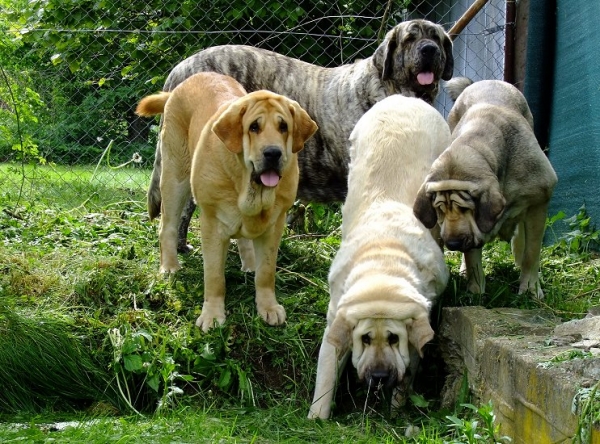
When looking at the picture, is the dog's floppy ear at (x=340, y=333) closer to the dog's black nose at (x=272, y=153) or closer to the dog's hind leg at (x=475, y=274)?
the dog's black nose at (x=272, y=153)

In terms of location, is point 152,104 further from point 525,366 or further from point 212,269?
point 525,366

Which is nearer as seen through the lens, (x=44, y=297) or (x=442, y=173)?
(x=442, y=173)

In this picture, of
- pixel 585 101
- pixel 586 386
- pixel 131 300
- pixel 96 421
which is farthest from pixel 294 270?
pixel 586 386

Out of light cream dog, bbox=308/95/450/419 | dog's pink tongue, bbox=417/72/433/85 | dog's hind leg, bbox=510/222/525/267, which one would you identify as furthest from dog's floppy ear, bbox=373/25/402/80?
dog's hind leg, bbox=510/222/525/267

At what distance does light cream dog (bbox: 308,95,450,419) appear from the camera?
395cm

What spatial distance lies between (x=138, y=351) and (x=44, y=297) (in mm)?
851

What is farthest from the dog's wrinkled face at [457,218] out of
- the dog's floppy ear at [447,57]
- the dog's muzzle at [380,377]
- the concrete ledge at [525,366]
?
the dog's floppy ear at [447,57]

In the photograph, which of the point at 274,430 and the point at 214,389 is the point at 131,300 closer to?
the point at 214,389

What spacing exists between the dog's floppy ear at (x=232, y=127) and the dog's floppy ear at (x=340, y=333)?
4.29 ft

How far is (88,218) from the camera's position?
23.5 feet

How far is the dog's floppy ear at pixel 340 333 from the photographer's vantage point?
3.99 meters

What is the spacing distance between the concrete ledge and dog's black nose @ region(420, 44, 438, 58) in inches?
97.8

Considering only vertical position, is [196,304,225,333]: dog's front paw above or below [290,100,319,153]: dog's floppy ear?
below

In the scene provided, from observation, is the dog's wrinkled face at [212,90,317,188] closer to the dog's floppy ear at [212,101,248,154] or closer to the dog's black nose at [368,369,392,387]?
the dog's floppy ear at [212,101,248,154]
